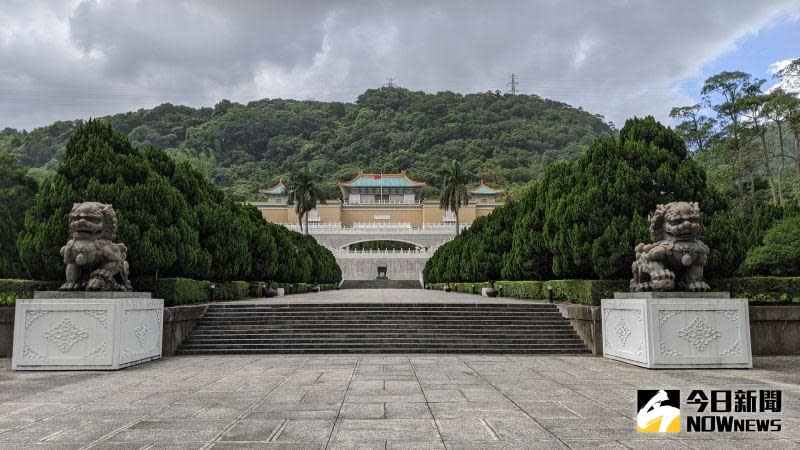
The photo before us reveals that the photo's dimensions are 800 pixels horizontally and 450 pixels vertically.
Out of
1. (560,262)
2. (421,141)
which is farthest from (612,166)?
(421,141)

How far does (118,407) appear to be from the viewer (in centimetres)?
524

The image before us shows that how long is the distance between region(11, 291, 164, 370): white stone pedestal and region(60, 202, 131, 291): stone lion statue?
1.04 feet

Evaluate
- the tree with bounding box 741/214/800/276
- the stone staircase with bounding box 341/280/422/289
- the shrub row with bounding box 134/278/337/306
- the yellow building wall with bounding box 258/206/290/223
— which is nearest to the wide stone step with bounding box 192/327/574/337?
the shrub row with bounding box 134/278/337/306

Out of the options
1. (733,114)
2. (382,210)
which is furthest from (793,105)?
(382,210)

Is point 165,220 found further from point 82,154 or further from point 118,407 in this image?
point 118,407

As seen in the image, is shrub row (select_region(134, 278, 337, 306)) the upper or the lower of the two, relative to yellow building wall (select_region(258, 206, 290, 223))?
lower

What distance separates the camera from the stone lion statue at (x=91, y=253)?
8.02 meters

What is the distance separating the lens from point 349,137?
304 feet

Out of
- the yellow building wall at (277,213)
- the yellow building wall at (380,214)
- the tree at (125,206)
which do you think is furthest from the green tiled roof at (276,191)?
the tree at (125,206)

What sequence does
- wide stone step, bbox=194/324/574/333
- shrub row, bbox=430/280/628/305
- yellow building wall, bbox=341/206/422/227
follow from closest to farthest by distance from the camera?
shrub row, bbox=430/280/628/305 < wide stone step, bbox=194/324/574/333 < yellow building wall, bbox=341/206/422/227

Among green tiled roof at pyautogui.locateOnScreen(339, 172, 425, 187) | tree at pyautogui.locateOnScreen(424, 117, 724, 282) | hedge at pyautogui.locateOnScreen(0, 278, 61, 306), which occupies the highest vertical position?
green tiled roof at pyautogui.locateOnScreen(339, 172, 425, 187)

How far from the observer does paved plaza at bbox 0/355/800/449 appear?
4.10 m

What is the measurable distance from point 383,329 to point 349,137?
83837mm

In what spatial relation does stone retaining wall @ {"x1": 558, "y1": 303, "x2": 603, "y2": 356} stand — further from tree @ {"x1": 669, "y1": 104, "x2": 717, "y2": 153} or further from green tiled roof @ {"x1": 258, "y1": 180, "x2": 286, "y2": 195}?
green tiled roof @ {"x1": 258, "y1": 180, "x2": 286, "y2": 195}
